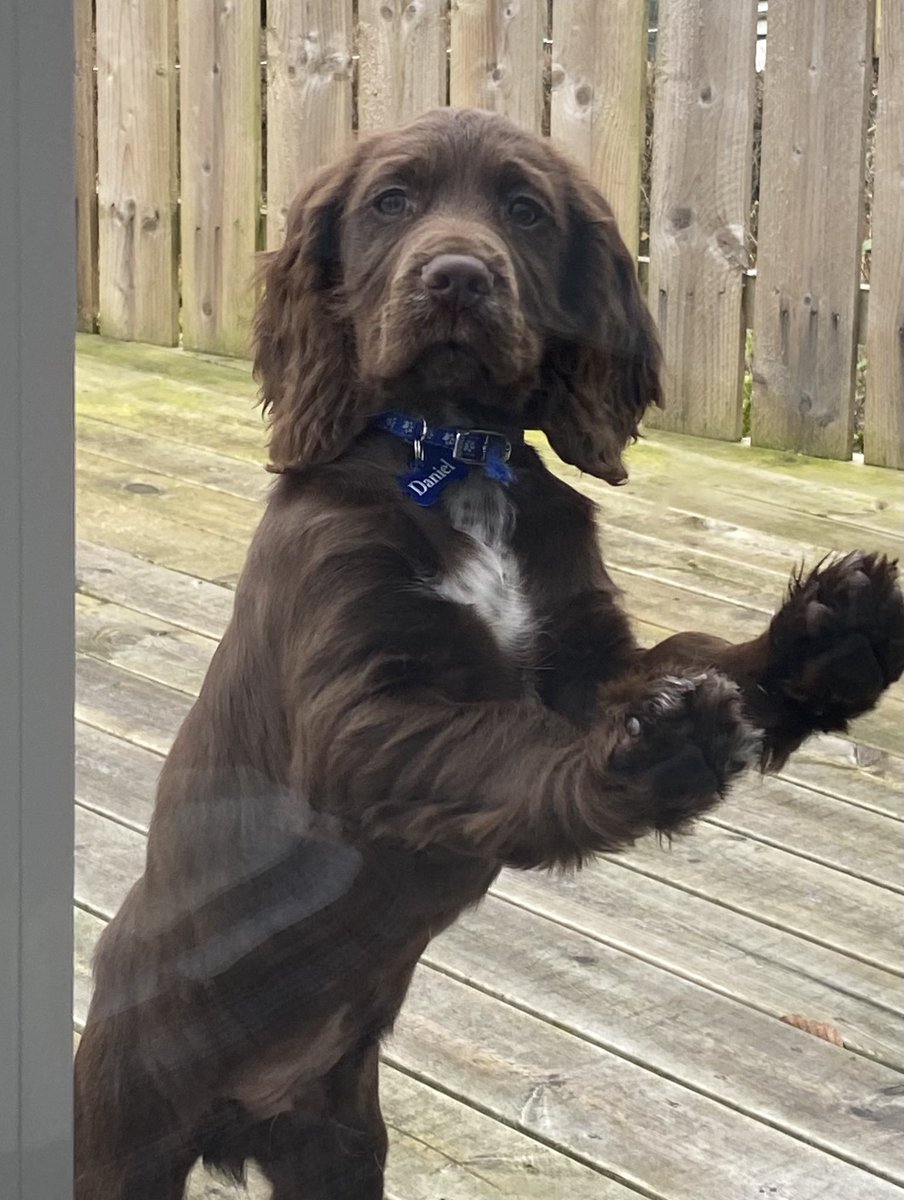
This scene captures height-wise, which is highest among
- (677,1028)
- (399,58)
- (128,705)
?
(399,58)

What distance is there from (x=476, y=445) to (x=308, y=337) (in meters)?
0.11

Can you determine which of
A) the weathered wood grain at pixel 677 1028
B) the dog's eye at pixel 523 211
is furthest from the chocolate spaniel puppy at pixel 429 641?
the weathered wood grain at pixel 677 1028

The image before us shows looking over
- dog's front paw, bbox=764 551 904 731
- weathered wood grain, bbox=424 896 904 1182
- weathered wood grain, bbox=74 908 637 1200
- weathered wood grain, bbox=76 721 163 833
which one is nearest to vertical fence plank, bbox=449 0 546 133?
dog's front paw, bbox=764 551 904 731

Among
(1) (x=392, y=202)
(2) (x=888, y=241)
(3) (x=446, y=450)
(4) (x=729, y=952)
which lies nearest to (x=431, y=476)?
(3) (x=446, y=450)

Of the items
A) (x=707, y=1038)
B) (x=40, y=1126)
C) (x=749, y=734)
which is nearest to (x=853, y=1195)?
(x=707, y=1038)

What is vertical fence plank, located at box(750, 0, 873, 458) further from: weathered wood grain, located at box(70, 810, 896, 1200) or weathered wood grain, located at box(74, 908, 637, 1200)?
weathered wood grain, located at box(74, 908, 637, 1200)

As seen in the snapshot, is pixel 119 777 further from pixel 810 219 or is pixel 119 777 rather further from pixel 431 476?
pixel 810 219

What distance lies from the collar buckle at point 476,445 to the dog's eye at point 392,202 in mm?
122

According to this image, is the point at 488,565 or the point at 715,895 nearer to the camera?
the point at 488,565

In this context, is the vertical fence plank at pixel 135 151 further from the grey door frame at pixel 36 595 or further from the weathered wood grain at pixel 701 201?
the weathered wood grain at pixel 701 201

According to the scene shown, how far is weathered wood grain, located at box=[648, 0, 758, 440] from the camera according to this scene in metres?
0.82

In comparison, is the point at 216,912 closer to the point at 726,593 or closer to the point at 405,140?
the point at 726,593

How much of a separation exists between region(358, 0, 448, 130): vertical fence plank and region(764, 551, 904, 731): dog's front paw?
323 mm

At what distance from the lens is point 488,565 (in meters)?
0.92
